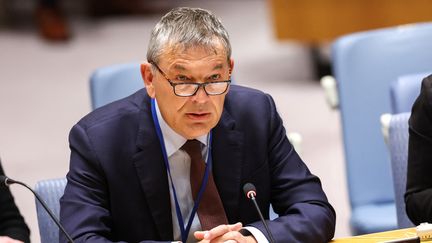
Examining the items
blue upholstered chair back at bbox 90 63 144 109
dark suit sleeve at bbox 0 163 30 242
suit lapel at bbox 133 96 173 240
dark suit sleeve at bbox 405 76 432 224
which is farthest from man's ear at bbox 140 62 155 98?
blue upholstered chair back at bbox 90 63 144 109

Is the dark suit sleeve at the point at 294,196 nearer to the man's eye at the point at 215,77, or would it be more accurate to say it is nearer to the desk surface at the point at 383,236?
the desk surface at the point at 383,236

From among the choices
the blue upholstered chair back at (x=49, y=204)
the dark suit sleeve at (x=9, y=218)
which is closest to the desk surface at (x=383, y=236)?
the blue upholstered chair back at (x=49, y=204)

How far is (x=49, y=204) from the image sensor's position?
313 centimetres

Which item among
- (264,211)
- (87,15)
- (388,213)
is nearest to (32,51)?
(87,15)

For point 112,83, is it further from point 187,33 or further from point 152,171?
point 187,33

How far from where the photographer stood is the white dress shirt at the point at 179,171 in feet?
9.84

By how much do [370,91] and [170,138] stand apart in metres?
1.55

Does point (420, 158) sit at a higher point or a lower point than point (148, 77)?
lower

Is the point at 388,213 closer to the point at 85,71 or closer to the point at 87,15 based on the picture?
the point at 85,71

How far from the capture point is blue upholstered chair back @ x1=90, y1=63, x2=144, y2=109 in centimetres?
405

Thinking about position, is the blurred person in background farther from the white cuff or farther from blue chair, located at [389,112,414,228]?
the white cuff

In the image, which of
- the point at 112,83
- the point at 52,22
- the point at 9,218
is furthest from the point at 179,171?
the point at 52,22

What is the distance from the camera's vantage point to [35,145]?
697 cm

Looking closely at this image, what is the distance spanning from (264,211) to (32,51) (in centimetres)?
652
